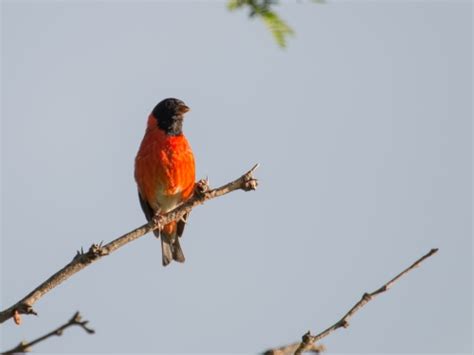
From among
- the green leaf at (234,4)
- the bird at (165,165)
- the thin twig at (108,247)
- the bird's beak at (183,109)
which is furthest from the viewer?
the bird's beak at (183,109)

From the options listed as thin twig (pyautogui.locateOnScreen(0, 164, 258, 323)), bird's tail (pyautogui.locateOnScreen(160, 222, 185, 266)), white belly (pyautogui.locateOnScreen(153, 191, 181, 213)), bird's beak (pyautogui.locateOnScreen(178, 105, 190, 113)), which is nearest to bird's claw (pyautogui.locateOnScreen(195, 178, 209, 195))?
thin twig (pyautogui.locateOnScreen(0, 164, 258, 323))

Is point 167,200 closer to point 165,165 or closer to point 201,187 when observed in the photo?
point 165,165

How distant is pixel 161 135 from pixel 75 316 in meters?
6.21

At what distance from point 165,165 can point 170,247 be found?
4.65ft

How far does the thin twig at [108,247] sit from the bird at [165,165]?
217cm

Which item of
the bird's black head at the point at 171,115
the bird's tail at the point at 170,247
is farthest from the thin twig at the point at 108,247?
the bird's tail at the point at 170,247

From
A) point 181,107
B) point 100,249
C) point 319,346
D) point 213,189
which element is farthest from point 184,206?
point 181,107

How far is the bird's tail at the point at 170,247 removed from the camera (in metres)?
8.97

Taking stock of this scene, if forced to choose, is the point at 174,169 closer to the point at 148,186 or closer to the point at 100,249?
the point at 148,186

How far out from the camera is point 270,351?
290 centimetres

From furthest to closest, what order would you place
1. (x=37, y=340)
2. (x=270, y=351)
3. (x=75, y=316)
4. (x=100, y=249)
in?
(x=100, y=249) < (x=270, y=351) < (x=75, y=316) < (x=37, y=340)

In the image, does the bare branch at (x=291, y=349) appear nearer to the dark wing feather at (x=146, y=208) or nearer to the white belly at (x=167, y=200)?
the white belly at (x=167, y=200)

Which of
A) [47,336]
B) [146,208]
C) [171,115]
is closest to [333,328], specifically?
[47,336]

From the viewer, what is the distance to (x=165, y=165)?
7988 mm
